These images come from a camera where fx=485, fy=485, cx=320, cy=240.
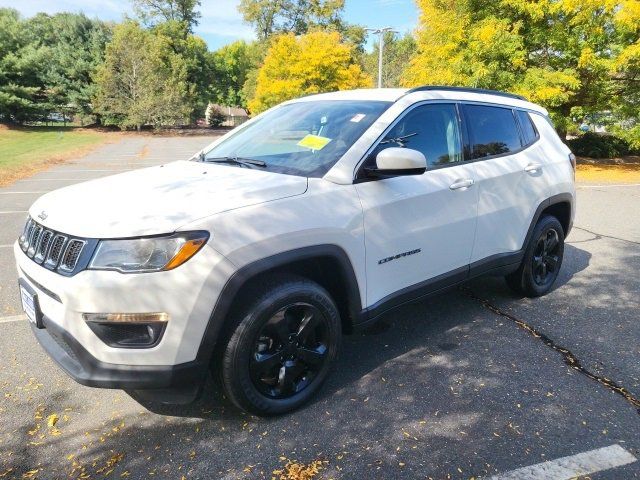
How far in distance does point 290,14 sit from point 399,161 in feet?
189

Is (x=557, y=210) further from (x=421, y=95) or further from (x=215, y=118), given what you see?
(x=215, y=118)

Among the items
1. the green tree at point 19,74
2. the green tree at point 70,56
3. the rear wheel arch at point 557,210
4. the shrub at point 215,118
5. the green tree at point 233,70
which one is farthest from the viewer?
the shrub at point 215,118

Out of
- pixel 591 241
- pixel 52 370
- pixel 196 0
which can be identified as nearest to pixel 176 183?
pixel 52 370

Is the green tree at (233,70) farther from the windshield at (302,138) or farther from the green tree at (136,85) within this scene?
the windshield at (302,138)

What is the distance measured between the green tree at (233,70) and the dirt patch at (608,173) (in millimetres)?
38572

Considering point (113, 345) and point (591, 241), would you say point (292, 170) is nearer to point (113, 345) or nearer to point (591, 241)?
point (113, 345)

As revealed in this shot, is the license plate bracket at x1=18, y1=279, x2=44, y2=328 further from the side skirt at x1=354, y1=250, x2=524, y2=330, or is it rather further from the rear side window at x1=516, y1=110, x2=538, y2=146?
the rear side window at x1=516, y1=110, x2=538, y2=146

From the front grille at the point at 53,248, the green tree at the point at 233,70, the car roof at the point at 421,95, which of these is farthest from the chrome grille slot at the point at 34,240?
the green tree at the point at 233,70

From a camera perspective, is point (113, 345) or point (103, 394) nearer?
point (113, 345)

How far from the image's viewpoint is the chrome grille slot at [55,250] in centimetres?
240

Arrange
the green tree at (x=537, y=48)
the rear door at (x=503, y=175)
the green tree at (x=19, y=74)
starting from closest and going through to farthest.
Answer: the rear door at (x=503, y=175)
the green tree at (x=537, y=48)
the green tree at (x=19, y=74)

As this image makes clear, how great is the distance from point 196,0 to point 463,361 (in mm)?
58685

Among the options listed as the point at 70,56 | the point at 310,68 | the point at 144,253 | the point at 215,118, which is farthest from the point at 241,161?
the point at 215,118

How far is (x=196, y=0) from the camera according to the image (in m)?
53.3
